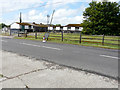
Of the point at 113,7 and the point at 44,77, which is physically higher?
the point at 113,7

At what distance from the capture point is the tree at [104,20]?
3762cm

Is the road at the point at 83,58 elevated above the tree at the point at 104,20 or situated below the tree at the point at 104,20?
below

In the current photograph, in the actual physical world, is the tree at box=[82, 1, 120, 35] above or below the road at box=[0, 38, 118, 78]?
above

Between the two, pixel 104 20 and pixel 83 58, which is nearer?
pixel 83 58

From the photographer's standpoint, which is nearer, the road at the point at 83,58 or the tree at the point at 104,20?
the road at the point at 83,58

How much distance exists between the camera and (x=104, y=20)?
37.3m

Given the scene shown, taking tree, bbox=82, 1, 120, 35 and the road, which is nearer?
the road

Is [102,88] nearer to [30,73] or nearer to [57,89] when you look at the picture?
[57,89]

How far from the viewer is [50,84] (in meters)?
3.23

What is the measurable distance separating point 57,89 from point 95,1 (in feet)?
151

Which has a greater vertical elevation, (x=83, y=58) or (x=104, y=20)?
(x=104, y=20)

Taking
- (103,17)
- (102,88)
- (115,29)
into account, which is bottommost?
(102,88)

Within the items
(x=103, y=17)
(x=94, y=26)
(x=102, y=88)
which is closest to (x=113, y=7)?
(x=103, y=17)

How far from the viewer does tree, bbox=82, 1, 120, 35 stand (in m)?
37.6
